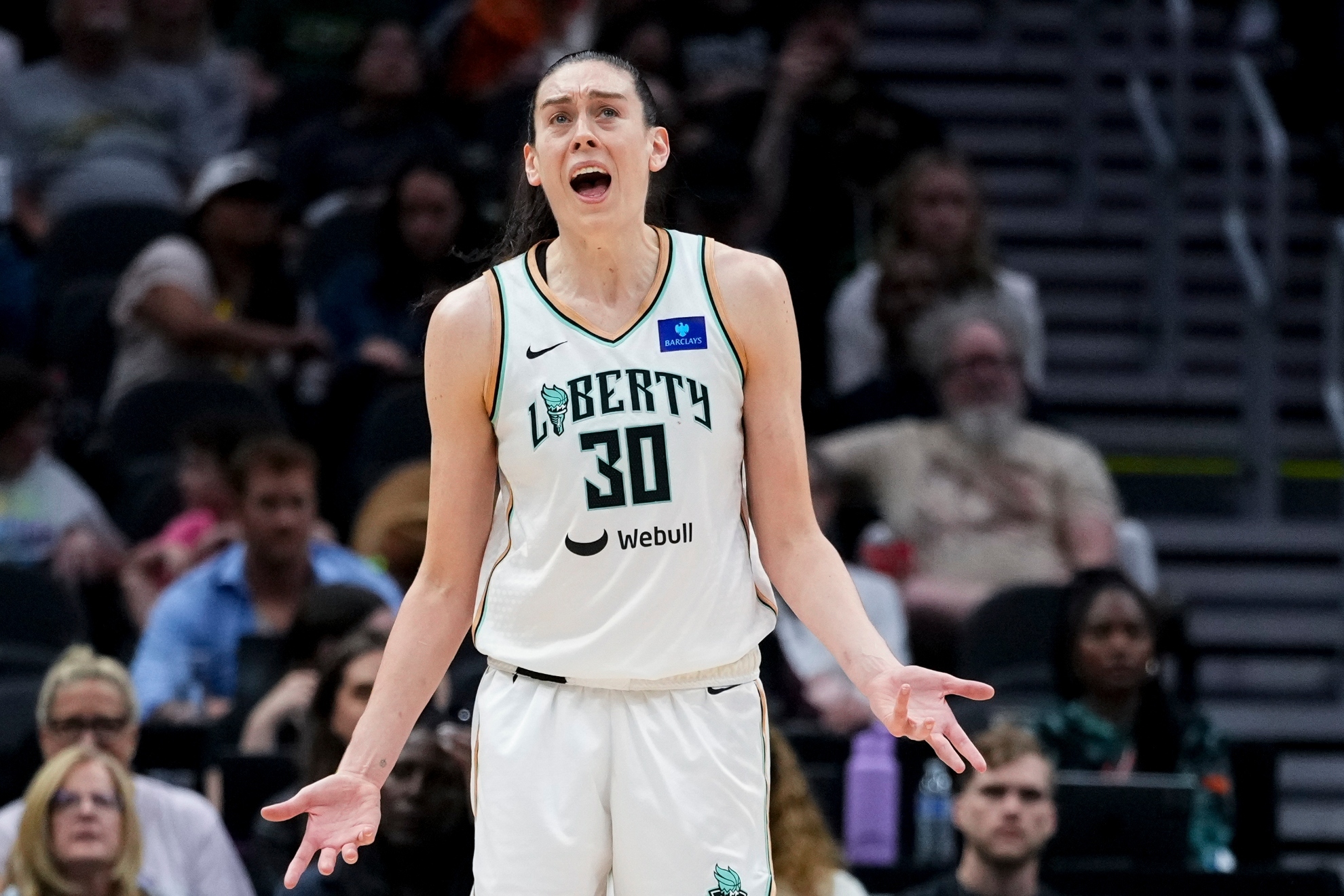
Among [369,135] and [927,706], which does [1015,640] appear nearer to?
[927,706]

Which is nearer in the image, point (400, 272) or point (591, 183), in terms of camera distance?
point (591, 183)

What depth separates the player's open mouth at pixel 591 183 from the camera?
11.0 feet

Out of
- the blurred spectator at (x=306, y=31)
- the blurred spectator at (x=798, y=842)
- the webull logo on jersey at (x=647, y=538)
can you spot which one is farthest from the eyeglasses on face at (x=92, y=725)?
the blurred spectator at (x=306, y=31)

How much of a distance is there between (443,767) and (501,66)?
19.7 feet

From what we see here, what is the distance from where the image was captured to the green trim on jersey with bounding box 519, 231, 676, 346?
337 cm

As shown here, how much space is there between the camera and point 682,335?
133 inches

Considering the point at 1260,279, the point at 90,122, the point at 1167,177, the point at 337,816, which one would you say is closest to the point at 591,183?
the point at 337,816

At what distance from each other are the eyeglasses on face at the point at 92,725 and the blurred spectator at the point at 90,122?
405 centimetres

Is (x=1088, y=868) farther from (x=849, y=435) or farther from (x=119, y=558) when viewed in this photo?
(x=119, y=558)

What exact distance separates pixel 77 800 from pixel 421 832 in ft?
2.83

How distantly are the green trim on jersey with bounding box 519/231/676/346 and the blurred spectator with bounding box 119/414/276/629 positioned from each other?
13.4ft

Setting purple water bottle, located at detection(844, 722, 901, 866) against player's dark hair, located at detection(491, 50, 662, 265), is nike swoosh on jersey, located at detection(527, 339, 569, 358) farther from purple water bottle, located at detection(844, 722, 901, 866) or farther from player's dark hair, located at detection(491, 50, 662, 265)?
purple water bottle, located at detection(844, 722, 901, 866)

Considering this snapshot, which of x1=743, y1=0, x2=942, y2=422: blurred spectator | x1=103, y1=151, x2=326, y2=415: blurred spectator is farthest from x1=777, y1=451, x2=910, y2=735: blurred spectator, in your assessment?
x1=103, y1=151, x2=326, y2=415: blurred spectator

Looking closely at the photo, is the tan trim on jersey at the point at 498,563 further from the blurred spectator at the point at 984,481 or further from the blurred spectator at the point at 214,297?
the blurred spectator at the point at 214,297
